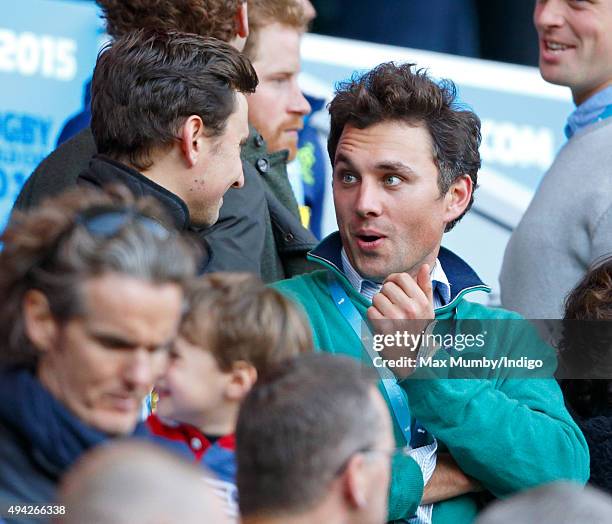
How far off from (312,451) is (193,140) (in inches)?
55.2

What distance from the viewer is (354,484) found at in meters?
2.11

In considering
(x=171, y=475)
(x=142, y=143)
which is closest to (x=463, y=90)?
(x=142, y=143)

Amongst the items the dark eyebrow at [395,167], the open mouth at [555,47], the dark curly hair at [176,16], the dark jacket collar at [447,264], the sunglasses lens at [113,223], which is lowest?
the dark jacket collar at [447,264]

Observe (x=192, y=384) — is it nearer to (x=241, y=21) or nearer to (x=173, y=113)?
(x=173, y=113)

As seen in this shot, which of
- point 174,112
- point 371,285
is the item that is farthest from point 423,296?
point 174,112

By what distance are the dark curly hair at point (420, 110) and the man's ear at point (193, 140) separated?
41 cm

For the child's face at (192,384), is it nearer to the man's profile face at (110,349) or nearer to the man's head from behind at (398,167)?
the man's profile face at (110,349)

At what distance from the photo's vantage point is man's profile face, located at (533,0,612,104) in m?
4.40

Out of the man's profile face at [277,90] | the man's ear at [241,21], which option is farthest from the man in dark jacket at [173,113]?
the man's profile face at [277,90]

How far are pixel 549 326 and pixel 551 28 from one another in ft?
4.05

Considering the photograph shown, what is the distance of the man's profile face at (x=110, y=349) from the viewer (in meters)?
2.22

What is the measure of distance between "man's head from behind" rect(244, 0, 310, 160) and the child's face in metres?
1.98

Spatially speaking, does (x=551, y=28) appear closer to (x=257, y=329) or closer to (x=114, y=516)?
(x=257, y=329)

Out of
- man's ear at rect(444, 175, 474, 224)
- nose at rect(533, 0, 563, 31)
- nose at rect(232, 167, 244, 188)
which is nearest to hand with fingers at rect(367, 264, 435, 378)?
man's ear at rect(444, 175, 474, 224)
